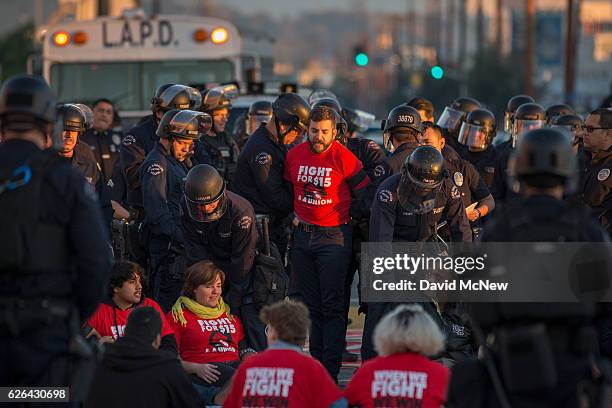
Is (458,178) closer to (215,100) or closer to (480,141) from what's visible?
(480,141)

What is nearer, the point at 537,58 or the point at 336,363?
the point at 336,363

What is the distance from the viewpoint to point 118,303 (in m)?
10.0

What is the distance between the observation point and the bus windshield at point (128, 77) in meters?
20.6

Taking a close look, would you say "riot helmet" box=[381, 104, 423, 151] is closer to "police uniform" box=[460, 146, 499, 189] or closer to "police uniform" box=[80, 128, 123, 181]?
"police uniform" box=[460, 146, 499, 189]

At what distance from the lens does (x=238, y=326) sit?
1034 centimetres

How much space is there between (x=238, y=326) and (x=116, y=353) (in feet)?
7.84

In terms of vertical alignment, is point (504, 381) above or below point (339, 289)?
below

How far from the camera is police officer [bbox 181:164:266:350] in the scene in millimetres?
10375

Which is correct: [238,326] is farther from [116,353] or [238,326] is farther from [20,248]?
[20,248]

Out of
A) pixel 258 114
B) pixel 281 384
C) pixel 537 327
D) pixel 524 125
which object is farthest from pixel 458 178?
pixel 537 327

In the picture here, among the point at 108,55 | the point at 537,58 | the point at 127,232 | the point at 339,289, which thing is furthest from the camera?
the point at 537,58

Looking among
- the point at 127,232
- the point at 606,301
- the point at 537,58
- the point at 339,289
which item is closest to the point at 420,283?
the point at 339,289

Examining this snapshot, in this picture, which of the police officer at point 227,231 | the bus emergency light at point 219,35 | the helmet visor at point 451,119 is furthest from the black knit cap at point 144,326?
the bus emergency light at point 219,35

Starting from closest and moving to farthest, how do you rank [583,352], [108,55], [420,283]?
[583,352]
[420,283]
[108,55]
